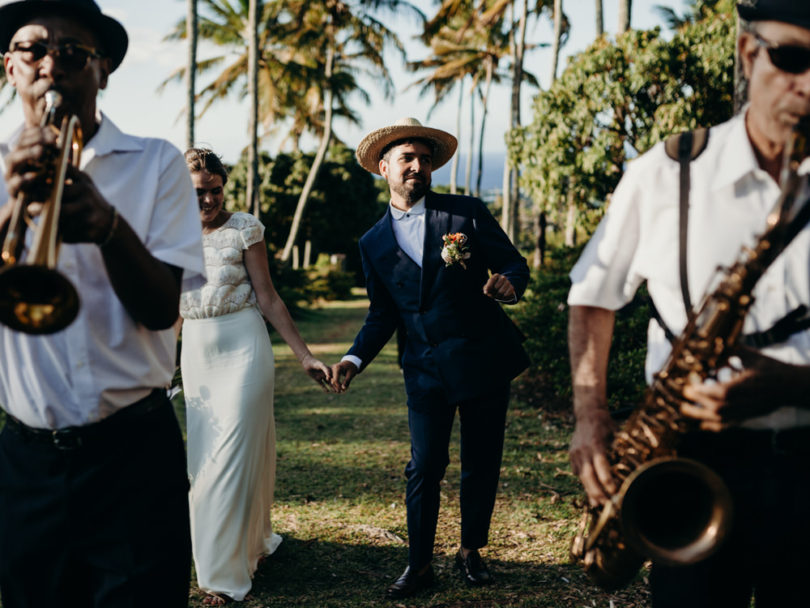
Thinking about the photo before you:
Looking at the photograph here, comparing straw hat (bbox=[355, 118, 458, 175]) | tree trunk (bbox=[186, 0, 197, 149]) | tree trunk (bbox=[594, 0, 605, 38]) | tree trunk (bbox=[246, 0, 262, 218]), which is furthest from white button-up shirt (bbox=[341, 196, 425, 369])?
tree trunk (bbox=[594, 0, 605, 38])

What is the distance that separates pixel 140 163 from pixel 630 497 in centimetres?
173

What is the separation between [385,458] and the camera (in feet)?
23.6

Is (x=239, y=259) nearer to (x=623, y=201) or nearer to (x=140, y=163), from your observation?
(x=140, y=163)

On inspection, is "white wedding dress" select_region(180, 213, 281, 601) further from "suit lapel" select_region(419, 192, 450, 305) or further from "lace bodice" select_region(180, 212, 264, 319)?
"suit lapel" select_region(419, 192, 450, 305)

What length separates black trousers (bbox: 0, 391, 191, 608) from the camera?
2.06 meters

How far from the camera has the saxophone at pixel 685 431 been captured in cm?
183

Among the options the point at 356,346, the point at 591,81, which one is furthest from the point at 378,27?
the point at 356,346

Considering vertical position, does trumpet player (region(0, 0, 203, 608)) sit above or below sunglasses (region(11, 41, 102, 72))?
below

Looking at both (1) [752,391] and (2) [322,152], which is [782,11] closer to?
(1) [752,391]

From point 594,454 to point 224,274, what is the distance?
2.86m

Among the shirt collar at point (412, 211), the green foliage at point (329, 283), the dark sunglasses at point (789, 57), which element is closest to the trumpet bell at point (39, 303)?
the dark sunglasses at point (789, 57)

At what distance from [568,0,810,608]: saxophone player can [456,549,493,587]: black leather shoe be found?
235cm

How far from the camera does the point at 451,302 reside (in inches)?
164

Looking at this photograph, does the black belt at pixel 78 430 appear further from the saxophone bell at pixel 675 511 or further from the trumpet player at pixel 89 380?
the saxophone bell at pixel 675 511
